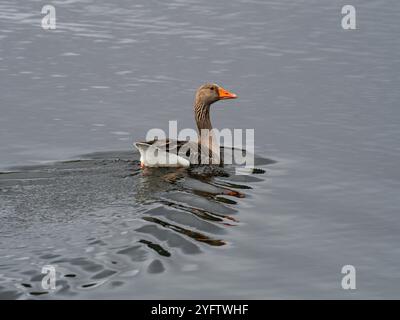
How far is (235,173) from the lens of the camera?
16.6 m

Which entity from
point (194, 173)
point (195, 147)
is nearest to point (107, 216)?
point (194, 173)

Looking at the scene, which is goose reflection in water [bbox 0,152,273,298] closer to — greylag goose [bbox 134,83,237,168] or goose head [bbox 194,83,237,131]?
greylag goose [bbox 134,83,237,168]

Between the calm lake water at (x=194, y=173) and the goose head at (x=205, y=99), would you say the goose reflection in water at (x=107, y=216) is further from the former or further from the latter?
the goose head at (x=205, y=99)

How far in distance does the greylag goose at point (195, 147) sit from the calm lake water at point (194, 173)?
35 cm

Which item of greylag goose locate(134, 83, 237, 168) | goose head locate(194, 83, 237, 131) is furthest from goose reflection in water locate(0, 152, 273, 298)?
goose head locate(194, 83, 237, 131)

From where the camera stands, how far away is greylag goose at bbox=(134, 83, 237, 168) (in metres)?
15.9

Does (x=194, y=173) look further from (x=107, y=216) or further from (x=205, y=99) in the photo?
(x=107, y=216)

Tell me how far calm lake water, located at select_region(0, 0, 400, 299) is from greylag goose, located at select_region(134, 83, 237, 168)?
1.15 feet

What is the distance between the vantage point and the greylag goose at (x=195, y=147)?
15898 mm

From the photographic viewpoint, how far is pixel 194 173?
643 inches

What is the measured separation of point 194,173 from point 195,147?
0.75m

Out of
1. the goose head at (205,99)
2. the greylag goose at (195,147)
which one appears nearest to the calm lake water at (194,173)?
the greylag goose at (195,147)

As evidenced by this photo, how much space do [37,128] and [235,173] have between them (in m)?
5.33
